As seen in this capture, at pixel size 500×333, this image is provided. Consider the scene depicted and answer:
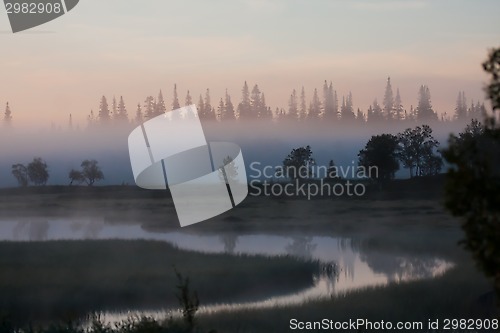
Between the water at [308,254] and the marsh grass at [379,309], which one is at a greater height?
the marsh grass at [379,309]

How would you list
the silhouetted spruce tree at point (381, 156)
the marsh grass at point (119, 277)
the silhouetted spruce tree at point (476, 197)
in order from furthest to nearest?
the silhouetted spruce tree at point (381, 156), the marsh grass at point (119, 277), the silhouetted spruce tree at point (476, 197)

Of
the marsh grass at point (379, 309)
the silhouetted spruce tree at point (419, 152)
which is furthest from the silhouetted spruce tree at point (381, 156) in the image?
the marsh grass at point (379, 309)

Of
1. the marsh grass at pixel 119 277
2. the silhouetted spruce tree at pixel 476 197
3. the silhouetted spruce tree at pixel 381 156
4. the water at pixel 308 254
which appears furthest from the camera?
the silhouetted spruce tree at pixel 381 156

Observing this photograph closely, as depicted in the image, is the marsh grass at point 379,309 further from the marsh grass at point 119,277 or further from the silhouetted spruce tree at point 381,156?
the silhouetted spruce tree at point 381,156

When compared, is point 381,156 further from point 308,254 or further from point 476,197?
point 476,197

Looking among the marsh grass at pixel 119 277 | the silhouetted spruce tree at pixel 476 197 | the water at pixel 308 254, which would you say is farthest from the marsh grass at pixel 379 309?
the silhouetted spruce tree at pixel 476 197

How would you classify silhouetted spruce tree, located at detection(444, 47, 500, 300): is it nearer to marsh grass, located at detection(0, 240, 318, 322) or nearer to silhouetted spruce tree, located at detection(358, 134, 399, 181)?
marsh grass, located at detection(0, 240, 318, 322)

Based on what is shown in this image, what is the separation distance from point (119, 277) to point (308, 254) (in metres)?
16.1

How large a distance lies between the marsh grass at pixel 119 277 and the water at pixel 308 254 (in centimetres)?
116

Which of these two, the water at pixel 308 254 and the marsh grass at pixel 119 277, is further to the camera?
the water at pixel 308 254

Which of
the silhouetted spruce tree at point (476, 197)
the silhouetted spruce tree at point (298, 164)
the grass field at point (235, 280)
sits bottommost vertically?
the silhouetted spruce tree at point (298, 164)

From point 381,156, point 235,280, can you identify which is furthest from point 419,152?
point 235,280

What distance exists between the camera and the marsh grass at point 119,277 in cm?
2322

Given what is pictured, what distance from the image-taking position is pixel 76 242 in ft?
127
